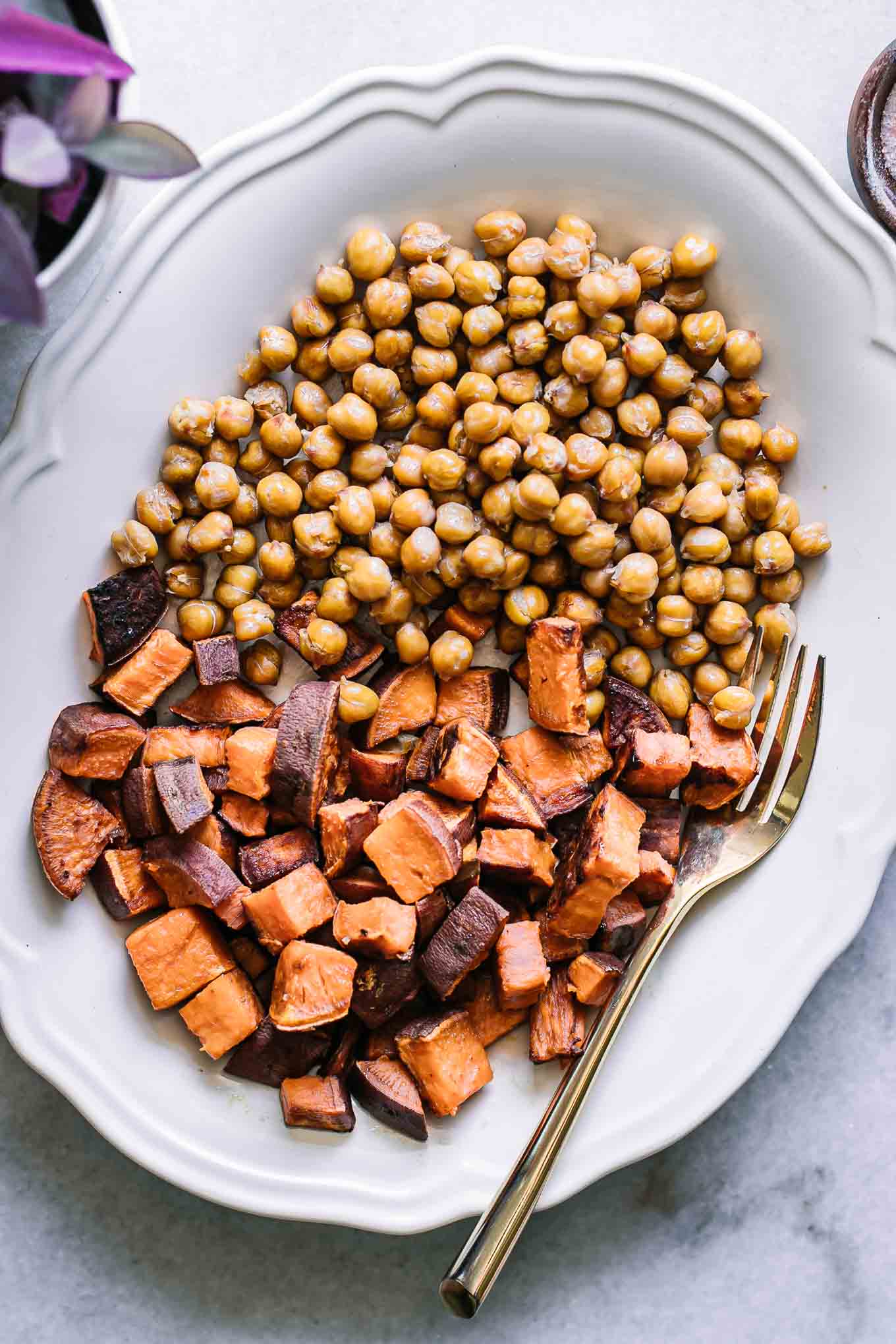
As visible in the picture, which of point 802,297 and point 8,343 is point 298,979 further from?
point 802,297

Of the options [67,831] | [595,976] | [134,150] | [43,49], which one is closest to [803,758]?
[595,976]

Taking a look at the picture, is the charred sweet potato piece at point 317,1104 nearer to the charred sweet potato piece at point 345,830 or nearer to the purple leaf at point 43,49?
the charred sweet potato piece at point 345,830

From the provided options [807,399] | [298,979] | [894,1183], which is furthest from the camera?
[894,1183]

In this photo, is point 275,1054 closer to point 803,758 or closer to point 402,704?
point 402,704

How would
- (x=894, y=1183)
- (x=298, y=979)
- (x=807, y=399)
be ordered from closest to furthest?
(x=298, y=979) < (x=807, y=399) < (x=894, y=1183)

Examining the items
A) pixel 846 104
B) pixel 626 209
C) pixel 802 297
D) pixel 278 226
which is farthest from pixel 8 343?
pixel 846 104
